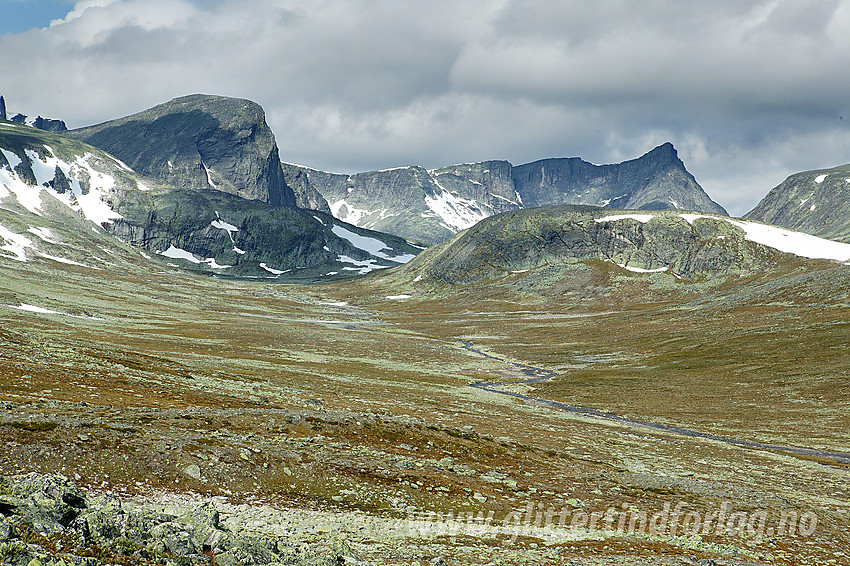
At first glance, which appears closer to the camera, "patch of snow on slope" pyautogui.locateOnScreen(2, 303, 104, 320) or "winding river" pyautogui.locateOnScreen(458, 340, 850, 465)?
"winding river" pyautogui.locateOnScreen(458, 340, 850, 465)

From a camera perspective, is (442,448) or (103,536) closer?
(103,536)

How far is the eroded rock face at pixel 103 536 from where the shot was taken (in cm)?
1189

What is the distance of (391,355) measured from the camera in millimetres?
112812

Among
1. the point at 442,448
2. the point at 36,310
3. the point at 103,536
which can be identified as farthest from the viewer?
the point at 36,310

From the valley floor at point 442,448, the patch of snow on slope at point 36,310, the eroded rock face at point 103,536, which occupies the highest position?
the eroded rock face at point 103,536

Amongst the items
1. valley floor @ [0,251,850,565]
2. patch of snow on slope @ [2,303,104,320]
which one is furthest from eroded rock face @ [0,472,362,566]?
patch of snow on slope @ [2,303,104,320]

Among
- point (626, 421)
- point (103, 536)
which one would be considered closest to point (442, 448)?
point (103, 536)

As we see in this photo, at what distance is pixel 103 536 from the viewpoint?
13.4 m

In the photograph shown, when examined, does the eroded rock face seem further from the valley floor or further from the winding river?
the winding river

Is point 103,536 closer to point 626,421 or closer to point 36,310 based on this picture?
point 626,421

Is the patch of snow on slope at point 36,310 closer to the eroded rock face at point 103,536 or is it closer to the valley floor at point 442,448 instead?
the valley floor at point 442,448

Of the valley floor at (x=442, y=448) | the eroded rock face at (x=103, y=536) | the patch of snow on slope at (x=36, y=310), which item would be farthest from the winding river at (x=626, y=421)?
the patch of snow on slope at (x=36, y=310)

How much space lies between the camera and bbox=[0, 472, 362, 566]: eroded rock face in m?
11.9

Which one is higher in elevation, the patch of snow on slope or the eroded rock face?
the eroded rock face
